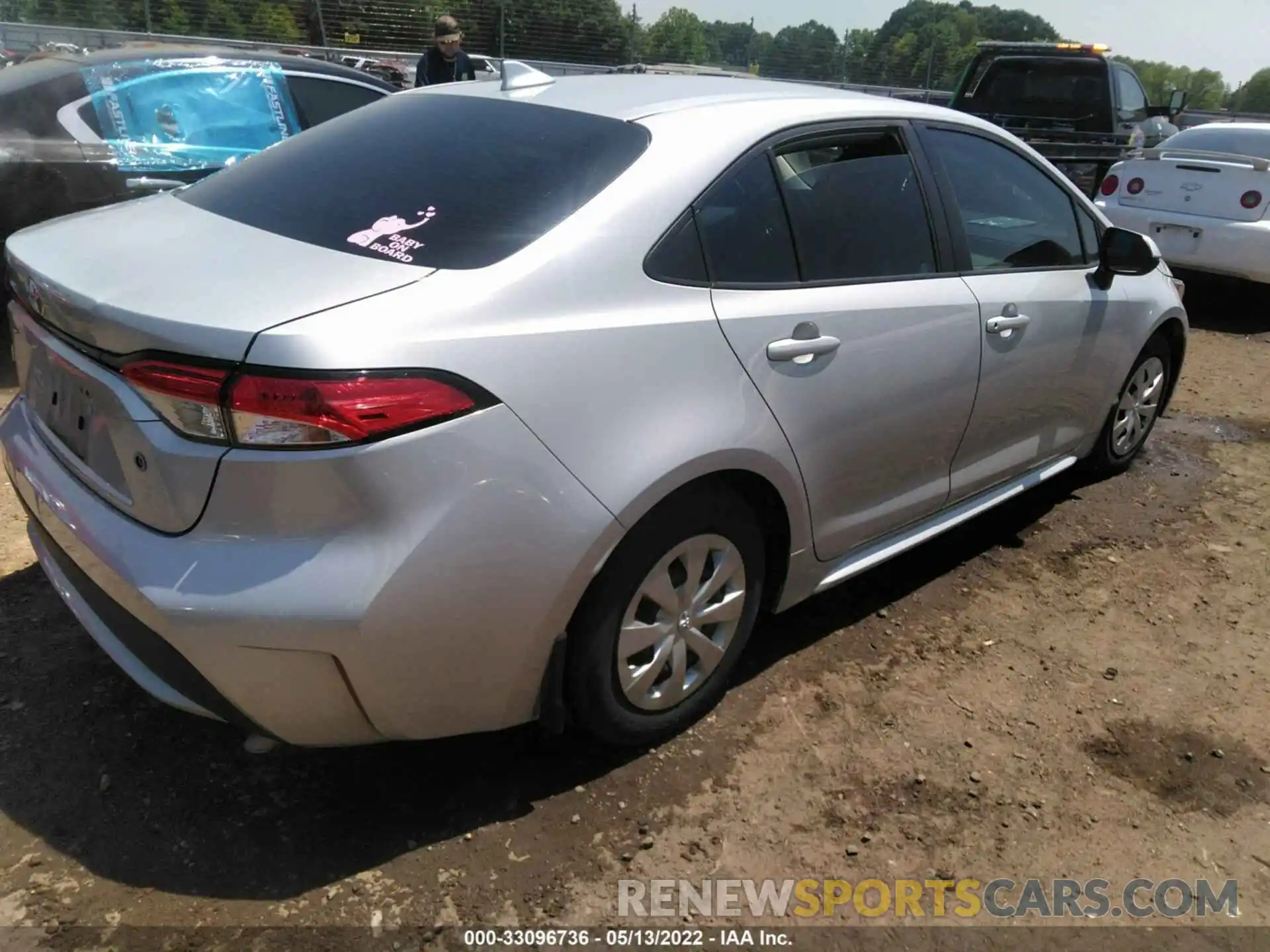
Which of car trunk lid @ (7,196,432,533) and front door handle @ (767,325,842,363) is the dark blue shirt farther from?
front door handle @ (767,325,842,363)

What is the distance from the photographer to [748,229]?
8.71 feet

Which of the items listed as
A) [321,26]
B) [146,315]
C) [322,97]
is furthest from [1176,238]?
[321,26]

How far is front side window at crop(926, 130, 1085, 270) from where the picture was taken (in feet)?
11.0

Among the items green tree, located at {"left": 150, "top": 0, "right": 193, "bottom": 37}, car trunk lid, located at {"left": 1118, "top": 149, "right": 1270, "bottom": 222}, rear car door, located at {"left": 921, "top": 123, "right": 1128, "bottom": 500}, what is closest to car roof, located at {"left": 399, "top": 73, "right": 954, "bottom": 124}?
rear car door, located at {"left": 921, "top": 123, "right": 1128, "bottom": 500}

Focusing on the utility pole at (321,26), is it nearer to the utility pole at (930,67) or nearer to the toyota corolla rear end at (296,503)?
the utility pole at (930,67)

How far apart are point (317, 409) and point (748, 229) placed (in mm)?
1275

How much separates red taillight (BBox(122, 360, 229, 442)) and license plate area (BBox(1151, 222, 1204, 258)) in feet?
26.2

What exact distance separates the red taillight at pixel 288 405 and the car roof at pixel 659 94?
3.65 ft

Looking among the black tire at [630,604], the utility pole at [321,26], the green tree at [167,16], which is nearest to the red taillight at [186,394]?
the black tire at [630,604]

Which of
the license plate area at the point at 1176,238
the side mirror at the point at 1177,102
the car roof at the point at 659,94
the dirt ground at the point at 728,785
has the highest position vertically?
the car roof at the point at 659,94

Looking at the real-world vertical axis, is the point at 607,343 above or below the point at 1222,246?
above

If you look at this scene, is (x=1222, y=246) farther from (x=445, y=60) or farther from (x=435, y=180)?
(x=435, y=180)

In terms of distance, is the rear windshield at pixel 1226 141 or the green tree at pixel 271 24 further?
the green tree at pixel 271 24

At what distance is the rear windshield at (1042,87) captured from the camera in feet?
34.1
